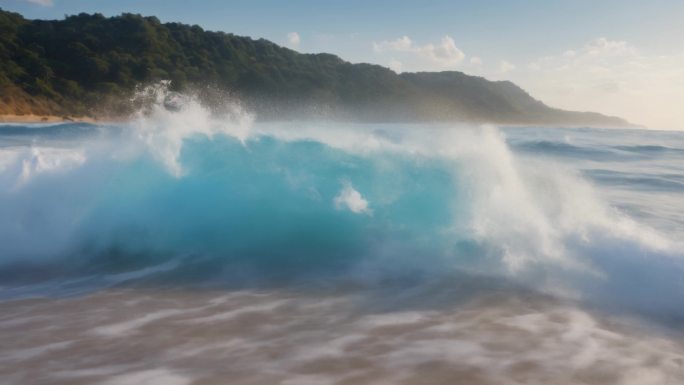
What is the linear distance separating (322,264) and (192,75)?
159 feet

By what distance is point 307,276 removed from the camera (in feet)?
17.5

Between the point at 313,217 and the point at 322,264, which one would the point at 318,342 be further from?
the point at 313,217

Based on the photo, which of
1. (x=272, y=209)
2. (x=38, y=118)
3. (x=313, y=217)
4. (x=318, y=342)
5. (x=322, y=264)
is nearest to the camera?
(x=318, y=342)

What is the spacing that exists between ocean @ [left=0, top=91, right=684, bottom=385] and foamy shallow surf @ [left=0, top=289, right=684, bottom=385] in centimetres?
2

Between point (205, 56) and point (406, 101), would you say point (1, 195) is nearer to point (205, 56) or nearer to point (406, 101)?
point (205, 56)

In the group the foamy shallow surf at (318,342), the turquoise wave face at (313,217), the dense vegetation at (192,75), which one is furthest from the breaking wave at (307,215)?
the dense vegetation at (192,75)

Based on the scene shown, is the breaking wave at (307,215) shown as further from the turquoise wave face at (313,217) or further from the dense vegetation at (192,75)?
the dense vegetation at (192,75)

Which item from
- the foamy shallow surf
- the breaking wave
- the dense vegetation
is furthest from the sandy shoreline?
the foamy shallow surf

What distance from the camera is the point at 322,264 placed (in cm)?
576

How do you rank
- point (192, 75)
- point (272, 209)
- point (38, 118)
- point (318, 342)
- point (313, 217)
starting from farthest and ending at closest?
point (192, 75), point (38, 118), point (272, 209), point (313, 217), point (318, 342)

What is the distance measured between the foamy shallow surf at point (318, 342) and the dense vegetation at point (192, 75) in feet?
116

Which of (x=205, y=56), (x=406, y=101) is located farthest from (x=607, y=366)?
(x=406, y=101)

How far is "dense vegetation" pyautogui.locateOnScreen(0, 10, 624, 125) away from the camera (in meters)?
39.4

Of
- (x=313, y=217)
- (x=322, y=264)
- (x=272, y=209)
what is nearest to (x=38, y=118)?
(x=272, y=209)
